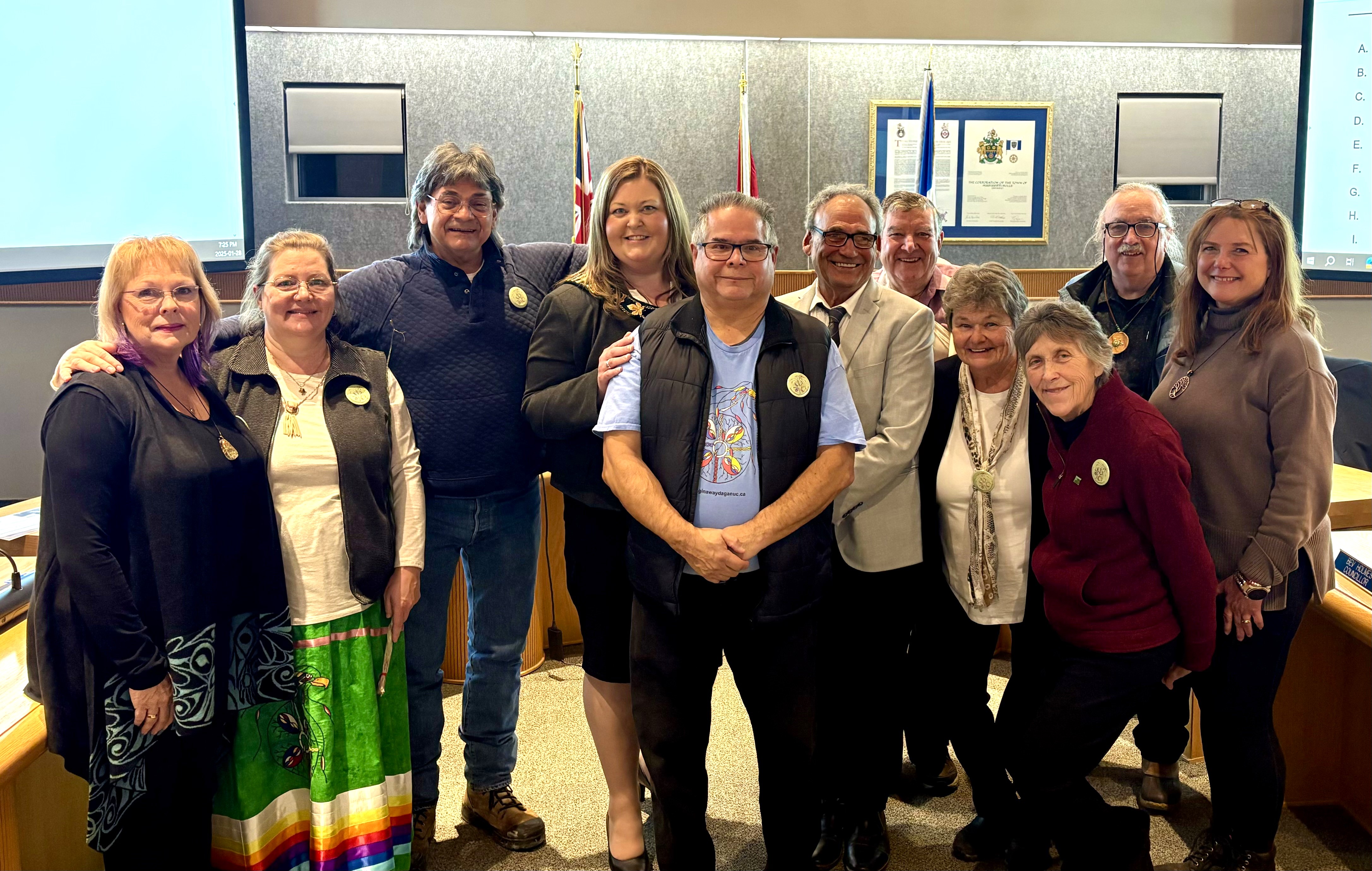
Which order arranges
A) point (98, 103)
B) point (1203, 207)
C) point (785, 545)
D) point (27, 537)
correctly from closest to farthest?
point (785, 545), point (27, 537), point (98, 103), point (1203, 207)

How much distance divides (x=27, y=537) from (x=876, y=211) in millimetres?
2379

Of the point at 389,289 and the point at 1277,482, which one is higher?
the point at 389,289

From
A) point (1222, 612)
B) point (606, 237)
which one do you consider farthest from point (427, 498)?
point (1222, 612)

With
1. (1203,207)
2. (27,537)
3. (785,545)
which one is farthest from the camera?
(1203,207)

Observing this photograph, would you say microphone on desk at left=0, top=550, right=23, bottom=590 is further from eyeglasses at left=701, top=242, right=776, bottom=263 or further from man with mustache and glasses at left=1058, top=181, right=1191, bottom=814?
man with mustache and glasses at left=1058, top=181, right=1191, bottom=814

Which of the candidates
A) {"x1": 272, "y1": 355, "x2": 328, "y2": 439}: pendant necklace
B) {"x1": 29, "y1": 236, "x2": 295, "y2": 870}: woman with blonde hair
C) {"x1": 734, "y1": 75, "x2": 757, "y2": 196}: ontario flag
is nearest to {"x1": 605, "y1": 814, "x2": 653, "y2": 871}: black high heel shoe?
{"x1": 29, "y1": 236, "x2": 295, "y2": 870}: woman with blonde hair

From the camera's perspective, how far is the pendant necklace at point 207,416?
5.78 feet

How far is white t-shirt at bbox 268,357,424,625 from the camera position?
1925 mm

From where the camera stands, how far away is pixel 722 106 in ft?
17.1

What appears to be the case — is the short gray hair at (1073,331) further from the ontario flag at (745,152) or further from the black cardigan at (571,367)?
the ontario flag at (745,152)

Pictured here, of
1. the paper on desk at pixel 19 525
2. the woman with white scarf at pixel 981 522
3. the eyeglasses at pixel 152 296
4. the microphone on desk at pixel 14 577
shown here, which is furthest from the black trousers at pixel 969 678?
the paper on desk at pixel 19 525

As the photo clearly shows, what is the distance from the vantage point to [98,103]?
120 inches

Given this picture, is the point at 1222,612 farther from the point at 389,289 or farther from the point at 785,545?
the point at 389,289

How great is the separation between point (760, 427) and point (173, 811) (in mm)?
1335
